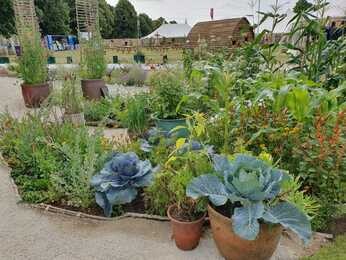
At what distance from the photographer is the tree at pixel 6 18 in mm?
13271

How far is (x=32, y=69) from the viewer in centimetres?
541

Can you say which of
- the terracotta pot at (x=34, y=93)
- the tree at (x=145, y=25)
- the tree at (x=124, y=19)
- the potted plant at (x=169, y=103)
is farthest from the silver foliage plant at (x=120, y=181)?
the tree at (x=145, y=25)

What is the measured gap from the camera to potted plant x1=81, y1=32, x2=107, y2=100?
5816mm

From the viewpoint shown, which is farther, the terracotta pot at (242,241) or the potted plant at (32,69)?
the potted plant at (32,69)

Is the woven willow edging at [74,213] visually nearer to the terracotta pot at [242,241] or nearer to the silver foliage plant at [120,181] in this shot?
the silver foliage plant at [120,181]

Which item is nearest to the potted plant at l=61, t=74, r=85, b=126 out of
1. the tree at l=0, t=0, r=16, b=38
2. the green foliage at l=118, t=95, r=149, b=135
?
the green foliage at l=118, t=95, r=149, b=135

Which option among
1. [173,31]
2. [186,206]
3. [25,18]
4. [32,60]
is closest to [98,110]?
[32,60]

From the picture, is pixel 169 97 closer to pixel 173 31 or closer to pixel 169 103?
pixel 169 103

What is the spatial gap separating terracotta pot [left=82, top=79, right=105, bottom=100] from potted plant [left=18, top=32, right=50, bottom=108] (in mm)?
728

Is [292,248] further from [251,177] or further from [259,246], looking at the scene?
[251,177]

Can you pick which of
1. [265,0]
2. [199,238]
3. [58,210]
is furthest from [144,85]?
[199,238]

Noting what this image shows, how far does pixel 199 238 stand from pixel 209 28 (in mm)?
10682

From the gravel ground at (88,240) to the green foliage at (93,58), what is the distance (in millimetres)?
4163

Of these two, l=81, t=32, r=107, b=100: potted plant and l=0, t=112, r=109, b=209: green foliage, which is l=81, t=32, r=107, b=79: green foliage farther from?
l=0, t=112, r=109, b=209: green foliage
